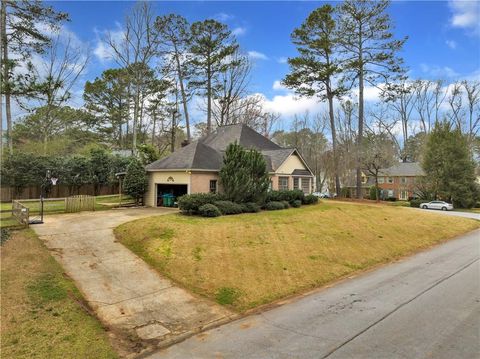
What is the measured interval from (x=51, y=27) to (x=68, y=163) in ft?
42.9

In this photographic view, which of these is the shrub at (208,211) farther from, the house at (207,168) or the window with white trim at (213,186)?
the window with white trim at (213,186)

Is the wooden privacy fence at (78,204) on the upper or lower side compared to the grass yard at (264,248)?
upper

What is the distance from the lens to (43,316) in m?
7.00

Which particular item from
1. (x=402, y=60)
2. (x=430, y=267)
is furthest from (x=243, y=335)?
(x=402, y=60)

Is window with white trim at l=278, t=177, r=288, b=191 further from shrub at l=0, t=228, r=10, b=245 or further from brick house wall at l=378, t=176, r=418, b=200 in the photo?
brick house wall at l=378, t=176, r=418, b=200

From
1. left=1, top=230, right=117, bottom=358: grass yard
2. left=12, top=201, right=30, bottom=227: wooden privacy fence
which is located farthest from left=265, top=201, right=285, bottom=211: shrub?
left=1, top=230, right=117, bottom=358: grass yard

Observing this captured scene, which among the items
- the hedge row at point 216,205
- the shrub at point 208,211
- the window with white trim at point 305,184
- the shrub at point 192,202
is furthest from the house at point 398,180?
the shrub at point 208,211

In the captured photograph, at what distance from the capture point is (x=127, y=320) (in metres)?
7.21

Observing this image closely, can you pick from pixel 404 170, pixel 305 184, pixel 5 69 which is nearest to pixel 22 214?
pixel 5 69

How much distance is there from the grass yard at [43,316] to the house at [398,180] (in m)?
55.1

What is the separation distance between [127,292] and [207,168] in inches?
519

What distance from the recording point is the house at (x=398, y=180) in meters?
56.6

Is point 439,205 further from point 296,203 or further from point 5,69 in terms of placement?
point 5,69

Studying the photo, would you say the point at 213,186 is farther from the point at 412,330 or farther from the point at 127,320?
the point at 412,330
